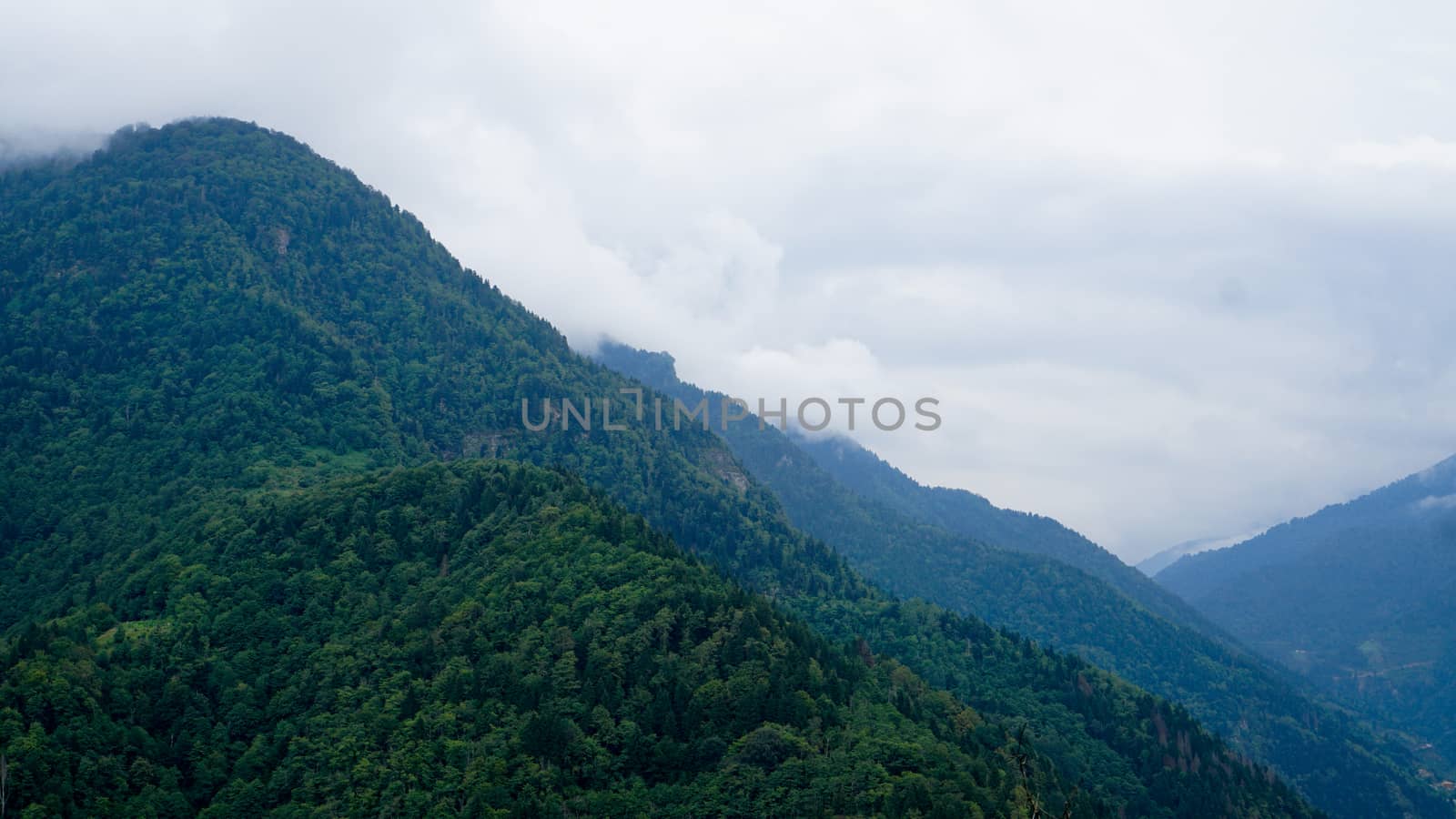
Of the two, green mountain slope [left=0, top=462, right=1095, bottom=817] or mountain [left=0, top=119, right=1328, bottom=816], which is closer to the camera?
green mountain slope [left=0, top=462, right=1095, bottom=817]

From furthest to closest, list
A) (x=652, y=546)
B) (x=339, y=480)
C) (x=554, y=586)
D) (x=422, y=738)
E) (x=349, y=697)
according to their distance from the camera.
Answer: (x=339, y=480), (x=652, y=546), (x=554, y=586), (x=349, y=697), (x=422, y=738)

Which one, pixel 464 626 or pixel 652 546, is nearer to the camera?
pixel 464 626

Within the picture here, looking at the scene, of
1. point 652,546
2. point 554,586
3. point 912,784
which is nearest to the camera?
point 912,784

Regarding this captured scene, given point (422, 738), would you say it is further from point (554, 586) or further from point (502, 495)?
point (502, 495)

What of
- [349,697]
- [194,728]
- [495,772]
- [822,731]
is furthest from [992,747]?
[194,728]

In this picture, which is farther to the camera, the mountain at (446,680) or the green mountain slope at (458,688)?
the mountain at (446,680)

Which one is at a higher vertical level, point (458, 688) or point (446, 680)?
point (446, 680)

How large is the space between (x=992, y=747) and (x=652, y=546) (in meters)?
51.5

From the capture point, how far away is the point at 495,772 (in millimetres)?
127938

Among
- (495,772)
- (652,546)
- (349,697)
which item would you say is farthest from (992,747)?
(349,697)

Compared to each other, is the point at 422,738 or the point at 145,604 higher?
the point at 145,604

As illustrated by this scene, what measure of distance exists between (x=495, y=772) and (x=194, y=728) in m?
41.1

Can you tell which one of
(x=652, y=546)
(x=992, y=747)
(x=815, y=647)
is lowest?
(x=992, y=747)

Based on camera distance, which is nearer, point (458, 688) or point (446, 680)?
point (458, 688)
